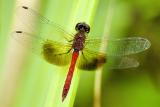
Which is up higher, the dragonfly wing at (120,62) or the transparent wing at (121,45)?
the transparent wing at (121,45)

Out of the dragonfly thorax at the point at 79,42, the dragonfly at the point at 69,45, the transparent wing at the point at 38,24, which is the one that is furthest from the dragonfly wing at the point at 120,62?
the transparent wing at the point at 38,24

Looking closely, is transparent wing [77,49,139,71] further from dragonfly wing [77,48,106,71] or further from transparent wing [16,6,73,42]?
transparent wing [16,6,73,42]

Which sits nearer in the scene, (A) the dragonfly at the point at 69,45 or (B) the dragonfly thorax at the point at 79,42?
(A) the dragonfly at the point at 69,45

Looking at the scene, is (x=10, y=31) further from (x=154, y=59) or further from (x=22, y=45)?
(x=154, y=59)

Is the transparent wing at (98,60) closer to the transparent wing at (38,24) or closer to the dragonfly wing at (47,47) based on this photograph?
the dragonfly wing at (47,47)

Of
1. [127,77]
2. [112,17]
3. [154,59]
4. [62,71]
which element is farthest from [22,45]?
[154,59]

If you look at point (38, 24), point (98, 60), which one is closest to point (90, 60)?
point (98, 60)

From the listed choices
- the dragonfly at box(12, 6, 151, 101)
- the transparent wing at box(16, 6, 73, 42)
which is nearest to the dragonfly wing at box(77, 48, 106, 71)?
the dragonfly at box(12, 6, 151, 101)
